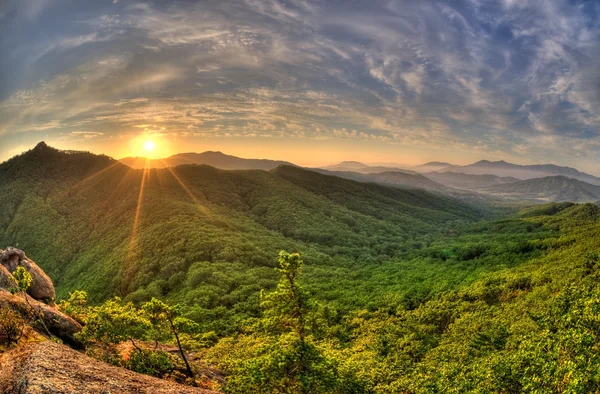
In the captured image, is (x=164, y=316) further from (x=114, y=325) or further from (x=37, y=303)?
(x=37, y=303)

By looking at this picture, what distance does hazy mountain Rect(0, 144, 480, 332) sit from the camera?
86.7 meters

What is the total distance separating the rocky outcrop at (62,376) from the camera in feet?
46.0

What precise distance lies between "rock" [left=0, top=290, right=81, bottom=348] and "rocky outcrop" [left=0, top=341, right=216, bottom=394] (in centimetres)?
992

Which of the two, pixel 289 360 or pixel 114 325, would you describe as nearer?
pixel 289 360

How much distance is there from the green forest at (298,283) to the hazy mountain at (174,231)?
0.69 m

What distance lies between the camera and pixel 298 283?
27.4 meters

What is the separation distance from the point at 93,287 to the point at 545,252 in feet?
441

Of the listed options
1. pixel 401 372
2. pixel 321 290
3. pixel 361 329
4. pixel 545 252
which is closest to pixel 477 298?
pixel 361 329

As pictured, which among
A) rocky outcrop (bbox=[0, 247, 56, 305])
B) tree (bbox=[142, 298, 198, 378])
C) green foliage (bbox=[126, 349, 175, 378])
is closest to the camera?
green foliage (bbox=[126, 349, 175, 378])

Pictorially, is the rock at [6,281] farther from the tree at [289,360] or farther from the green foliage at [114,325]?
the tree at [289,360]

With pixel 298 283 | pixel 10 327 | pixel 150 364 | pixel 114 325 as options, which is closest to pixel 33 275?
pixel 10 327

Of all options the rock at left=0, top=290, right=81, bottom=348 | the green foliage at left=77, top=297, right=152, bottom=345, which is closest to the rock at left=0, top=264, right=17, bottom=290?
the rock at left=0, top=290, right=81, bottom=348

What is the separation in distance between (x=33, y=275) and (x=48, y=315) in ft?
37.8

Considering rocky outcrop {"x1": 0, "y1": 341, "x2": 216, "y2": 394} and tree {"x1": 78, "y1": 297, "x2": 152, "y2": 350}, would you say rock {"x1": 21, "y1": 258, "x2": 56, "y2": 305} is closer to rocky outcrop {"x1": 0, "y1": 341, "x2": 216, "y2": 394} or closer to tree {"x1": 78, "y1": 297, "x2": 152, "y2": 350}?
tree {"x1": 78, "y1": 297, "x2": 152, "y2": 350}
